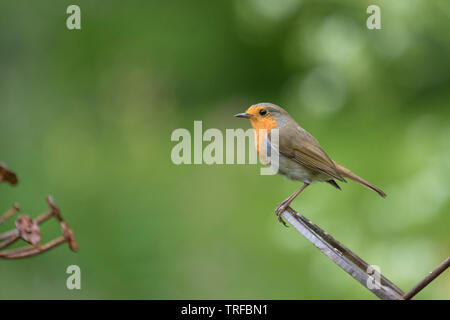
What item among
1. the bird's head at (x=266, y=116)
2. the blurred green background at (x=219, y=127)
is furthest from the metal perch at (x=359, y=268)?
the blurred green background at (x=219, y=127)

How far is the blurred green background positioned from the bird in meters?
0.80

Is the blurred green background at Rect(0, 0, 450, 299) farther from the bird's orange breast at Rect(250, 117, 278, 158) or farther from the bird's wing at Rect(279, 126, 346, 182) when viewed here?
the bird's orange breast at Rect(250, 117, 278, 158)

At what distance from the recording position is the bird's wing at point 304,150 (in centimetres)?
255

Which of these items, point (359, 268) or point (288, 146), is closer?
point (359, 268)

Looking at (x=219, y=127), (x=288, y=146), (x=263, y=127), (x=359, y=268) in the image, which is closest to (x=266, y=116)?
(x=263, y=127)

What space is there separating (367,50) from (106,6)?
2.87 m

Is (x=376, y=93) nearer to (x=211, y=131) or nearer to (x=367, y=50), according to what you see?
(x=367, y=50)

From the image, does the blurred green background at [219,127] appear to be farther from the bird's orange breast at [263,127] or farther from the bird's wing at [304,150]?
the bird's orange breast at [263,127]

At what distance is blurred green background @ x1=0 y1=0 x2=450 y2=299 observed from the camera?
144 inches

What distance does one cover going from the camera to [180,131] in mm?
5941

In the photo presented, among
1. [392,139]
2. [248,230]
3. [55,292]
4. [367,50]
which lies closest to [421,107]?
[392,139]

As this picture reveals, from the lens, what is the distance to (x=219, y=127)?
584cm

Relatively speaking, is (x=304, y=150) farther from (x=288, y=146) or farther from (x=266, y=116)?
(x=266, y=116)

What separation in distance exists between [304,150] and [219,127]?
3.24 metres
